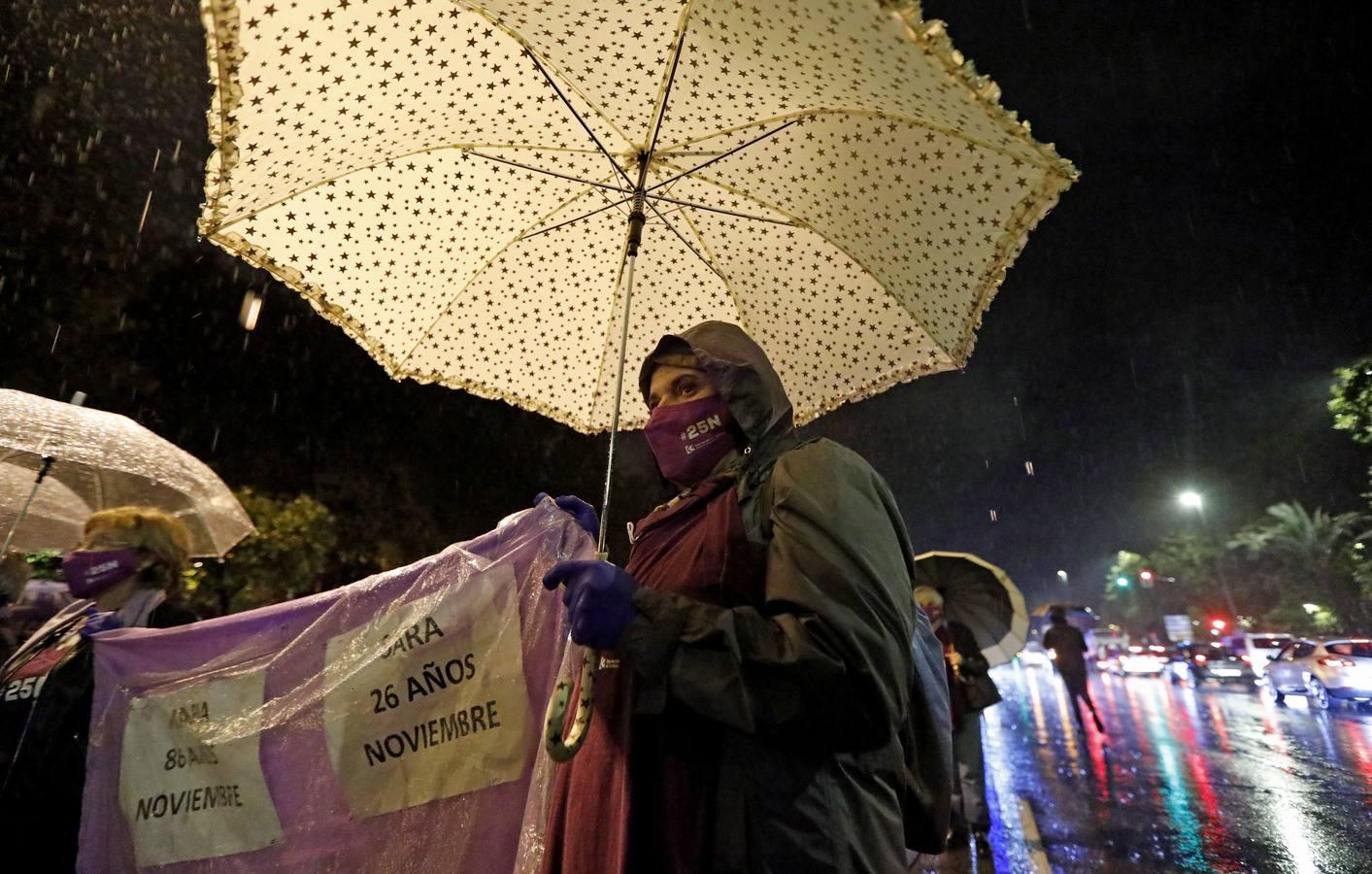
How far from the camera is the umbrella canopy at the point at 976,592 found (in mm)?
7453

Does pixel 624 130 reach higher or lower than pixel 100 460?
higher

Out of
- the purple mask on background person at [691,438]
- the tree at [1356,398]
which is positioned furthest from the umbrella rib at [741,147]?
the tree at [1356,398]

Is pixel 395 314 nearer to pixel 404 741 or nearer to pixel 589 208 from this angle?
pixel 589 208

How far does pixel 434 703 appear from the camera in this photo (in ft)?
7.37

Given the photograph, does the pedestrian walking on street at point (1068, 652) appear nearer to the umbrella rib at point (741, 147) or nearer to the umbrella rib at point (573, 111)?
the umbrella rib at point (741, 147)

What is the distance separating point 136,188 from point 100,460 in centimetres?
1149

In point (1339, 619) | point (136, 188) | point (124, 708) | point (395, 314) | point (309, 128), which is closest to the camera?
point (309, 128)

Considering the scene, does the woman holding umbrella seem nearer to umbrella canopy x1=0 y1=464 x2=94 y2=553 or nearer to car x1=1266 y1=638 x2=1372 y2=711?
umbrella canopy x1=0 y1=464 x2=94 y2=553

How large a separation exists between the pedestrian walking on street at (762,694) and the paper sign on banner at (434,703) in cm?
44

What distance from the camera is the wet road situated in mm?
5176

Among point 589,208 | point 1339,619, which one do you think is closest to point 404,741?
point 589,208

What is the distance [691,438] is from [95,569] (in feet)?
8.86

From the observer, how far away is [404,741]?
89.2 inches

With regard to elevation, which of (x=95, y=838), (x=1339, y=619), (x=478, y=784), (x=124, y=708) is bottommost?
(x=95, y=838)
